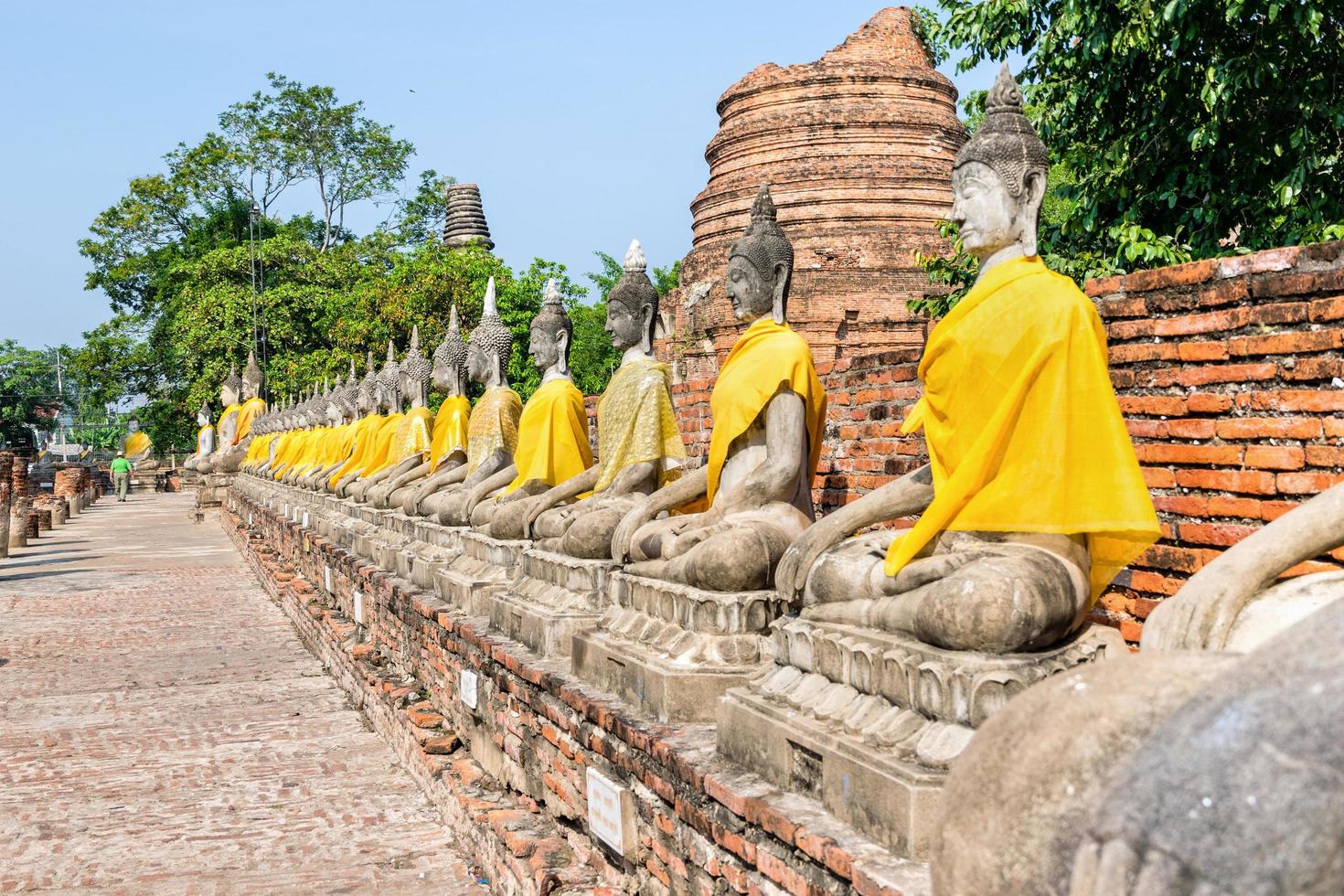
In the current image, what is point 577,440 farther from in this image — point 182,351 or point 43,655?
point 182,351

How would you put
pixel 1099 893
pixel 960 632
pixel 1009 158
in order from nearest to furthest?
pixel 1099 893
pixel 960 632
pixel 1009 158

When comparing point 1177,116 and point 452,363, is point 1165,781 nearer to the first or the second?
point 1177,116

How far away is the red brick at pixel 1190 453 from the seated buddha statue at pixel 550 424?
3.23 metres

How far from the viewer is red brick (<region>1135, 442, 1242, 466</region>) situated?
14.9 feet

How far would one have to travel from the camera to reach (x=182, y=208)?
122 feet

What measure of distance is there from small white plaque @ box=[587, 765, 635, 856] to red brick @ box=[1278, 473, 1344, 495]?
243 centimetres

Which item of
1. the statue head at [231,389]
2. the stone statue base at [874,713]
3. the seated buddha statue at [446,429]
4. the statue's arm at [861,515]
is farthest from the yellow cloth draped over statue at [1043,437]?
the statue head at [231,389]

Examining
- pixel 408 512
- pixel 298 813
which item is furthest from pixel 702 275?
pixel 298 813

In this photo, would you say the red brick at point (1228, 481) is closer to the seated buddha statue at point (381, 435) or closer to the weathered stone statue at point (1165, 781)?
the weathered stone statue at point (1165, 781)

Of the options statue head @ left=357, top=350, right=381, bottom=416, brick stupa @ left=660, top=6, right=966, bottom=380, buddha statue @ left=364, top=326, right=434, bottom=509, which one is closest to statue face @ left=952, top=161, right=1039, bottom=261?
buddha statue @ left=364, top=326, right=434, bottom=509

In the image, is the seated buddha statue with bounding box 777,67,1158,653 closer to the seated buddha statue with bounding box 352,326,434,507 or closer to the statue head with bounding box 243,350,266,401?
the seated buddha statue with bounding box 352,326,434,507

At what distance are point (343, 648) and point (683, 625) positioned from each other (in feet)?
18.4

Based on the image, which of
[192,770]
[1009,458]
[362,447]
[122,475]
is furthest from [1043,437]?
[122,475]

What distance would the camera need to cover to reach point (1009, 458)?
3154 millimetres
